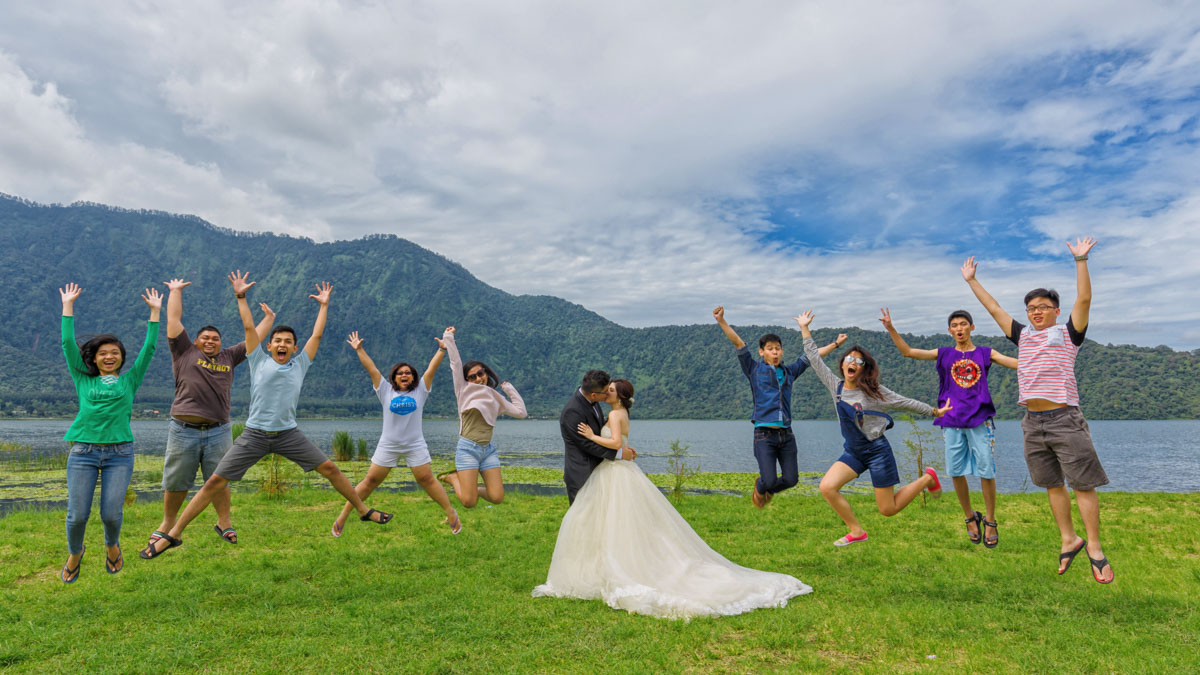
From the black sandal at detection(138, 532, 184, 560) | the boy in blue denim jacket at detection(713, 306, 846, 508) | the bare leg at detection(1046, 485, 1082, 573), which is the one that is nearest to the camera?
the bare leg at detection(1046, 485, 1082, 573)

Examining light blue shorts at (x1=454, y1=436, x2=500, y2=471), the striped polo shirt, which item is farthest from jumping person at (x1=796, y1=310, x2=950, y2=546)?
light blue shorts at (x1=454, y1=436, x2=500, y2=471)

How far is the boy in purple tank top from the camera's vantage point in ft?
24.7

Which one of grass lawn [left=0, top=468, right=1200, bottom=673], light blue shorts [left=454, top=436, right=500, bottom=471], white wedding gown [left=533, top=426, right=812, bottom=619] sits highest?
light blue shorts [left=454, top=436, right=500, bottom=471]

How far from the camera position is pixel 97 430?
6340mm

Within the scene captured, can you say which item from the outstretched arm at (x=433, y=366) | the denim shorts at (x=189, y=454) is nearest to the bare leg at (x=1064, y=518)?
the outstretched arm at (x=433, y=366)

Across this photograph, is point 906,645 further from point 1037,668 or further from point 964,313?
point 964,313

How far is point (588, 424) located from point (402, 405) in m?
3.15

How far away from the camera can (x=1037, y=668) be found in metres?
5.02

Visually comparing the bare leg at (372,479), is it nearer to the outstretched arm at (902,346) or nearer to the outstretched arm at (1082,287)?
the outstretched arm at (902,346)

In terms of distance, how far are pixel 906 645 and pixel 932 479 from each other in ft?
11.0

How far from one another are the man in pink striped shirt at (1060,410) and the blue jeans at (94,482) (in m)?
9.36

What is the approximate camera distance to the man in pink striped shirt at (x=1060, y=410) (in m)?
6.26

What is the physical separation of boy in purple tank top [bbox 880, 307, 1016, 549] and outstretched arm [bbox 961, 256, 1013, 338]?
1.92ft

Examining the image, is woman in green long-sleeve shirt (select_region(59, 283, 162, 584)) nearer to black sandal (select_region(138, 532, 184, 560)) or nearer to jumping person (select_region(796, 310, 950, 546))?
black sandal (select_region(138, 532, 184, 560))
